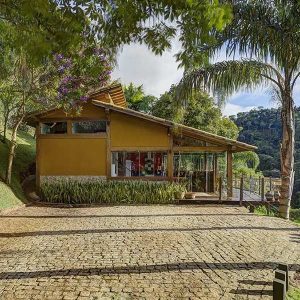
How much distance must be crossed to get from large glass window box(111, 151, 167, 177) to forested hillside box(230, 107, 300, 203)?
24071mm

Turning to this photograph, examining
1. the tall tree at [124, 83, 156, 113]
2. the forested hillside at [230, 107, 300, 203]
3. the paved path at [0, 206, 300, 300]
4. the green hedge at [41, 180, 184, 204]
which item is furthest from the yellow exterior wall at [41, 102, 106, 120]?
the forested hillside at [230, 107, 300, 203]

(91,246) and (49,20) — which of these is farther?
(91,246)

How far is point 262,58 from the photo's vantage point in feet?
33.3

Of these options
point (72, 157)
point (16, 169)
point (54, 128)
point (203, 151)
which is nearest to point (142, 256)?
point (72, 157)

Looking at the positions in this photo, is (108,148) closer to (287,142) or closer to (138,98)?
(287,142)

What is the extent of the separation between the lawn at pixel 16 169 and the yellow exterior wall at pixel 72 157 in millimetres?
1395

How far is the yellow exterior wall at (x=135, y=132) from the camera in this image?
1638 cm

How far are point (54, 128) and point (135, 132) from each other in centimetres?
363

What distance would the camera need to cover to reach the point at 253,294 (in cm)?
497

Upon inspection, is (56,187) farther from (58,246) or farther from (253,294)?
(253,294)

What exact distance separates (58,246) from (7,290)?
8.27 ft

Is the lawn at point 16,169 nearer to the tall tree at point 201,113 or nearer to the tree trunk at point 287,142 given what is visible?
the tree trunk at point 287,142

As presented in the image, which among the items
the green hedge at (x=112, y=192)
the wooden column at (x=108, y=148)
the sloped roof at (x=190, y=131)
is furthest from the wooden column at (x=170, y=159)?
the wooden column at (x=108, y=148)

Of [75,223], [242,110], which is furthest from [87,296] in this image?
[242,110]
